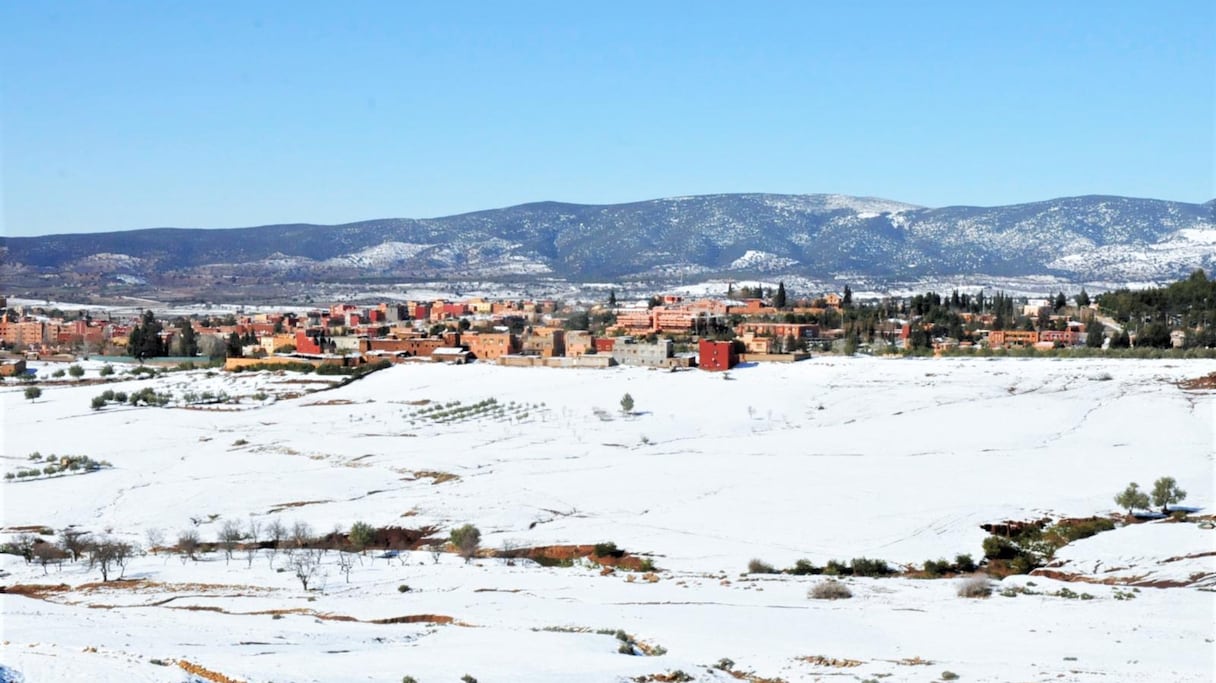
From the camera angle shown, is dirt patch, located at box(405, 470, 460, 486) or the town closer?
dirt patch, located at box(405, 470, 460, 486)

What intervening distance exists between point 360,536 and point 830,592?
41.2 ft

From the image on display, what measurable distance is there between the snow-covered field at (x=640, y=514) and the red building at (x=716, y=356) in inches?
95.8

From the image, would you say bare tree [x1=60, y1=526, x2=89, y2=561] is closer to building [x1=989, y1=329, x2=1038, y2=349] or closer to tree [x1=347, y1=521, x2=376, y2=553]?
tree [x1=347, y1=521, x2=376, y2=553]

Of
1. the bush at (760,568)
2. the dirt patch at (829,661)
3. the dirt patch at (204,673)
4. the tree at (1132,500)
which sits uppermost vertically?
the dirt patch at (204,673)

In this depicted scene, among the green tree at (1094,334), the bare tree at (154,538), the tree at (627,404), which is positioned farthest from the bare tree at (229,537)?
the green tree at (1094,334)

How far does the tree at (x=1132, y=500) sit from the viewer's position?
32750mm

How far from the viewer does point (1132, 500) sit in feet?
107

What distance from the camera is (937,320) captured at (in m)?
93.6

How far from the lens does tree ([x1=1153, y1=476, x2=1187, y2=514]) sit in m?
33.0

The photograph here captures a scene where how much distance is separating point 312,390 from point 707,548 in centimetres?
4155

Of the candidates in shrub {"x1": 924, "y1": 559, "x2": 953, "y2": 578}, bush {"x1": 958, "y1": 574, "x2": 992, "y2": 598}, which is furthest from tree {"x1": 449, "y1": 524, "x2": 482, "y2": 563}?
bush {"x1": 958, "y1": 574, "x2": 992, "y2": 598}

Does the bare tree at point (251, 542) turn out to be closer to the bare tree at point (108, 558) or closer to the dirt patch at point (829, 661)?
the bare tree at point (108, 558)

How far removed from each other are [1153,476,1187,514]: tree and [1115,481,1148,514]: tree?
0.36m

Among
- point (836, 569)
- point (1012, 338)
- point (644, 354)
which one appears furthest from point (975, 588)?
point (1012, 338)
